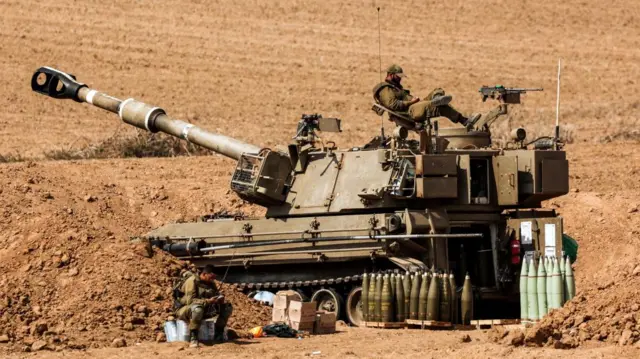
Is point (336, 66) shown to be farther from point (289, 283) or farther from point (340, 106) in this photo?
point (289, 283)

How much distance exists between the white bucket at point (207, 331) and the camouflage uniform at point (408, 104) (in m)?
6.00

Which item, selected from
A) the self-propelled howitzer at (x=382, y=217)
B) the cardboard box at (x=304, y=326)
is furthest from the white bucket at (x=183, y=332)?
the self-propelled howitzer at (x=382, y=217)

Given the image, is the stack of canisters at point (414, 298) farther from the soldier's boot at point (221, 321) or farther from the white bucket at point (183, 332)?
the white bucket at point (183, 332)

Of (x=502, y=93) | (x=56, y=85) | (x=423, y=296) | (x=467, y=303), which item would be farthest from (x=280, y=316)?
(x=56, y=85)

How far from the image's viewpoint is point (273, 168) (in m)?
24.5

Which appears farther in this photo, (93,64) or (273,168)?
(93,64)

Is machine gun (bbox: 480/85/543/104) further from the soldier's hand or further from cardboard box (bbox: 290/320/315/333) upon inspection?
the soldier's hand

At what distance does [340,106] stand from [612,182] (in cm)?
1164

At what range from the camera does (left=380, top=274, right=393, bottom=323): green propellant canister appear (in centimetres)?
2206

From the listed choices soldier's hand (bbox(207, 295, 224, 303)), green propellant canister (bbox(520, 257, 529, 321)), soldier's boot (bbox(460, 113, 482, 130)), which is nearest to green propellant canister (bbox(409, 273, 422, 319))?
green propellant canister (bbox(520, 257, 529, 321))

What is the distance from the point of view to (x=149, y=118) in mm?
26953

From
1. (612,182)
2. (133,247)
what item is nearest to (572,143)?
(612,182)

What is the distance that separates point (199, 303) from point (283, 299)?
2.71 metres

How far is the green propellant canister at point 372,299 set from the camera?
72.7 feet
